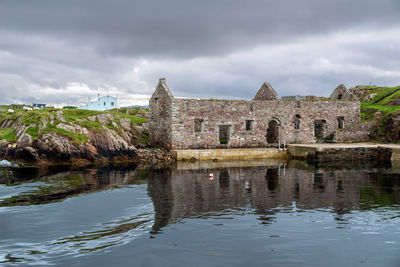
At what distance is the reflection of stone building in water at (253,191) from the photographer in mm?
13523

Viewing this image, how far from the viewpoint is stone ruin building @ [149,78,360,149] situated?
32.9 m

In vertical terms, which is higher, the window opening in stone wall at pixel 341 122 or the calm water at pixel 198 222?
the window opening in stone wall at pixel 341 122

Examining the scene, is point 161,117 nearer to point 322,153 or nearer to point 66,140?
point 66,140

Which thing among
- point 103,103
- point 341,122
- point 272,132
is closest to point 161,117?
point 272,132

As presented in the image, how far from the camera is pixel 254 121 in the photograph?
3597 centimetres

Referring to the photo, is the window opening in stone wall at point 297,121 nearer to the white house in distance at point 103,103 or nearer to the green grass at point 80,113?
the green grass at point 80,113

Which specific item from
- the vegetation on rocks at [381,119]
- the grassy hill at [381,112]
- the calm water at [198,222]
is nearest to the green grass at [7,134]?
the calm water at [198,222]

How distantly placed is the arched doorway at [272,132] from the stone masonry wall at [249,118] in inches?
27.1

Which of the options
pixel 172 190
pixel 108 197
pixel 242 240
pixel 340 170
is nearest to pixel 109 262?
pixel 242 240

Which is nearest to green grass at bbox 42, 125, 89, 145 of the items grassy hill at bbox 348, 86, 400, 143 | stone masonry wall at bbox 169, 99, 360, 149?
stone masonry wall at bbox 169, 99, 360, 149

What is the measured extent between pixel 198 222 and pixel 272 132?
29.1m

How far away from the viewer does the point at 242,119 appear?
35.4 m

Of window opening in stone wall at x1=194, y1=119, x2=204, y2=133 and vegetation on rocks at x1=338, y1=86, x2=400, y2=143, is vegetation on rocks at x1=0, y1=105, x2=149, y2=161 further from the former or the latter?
vegetation on rocks at x1=338, y1=86, x2=400, y2=143

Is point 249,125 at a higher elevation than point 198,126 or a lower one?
higher
